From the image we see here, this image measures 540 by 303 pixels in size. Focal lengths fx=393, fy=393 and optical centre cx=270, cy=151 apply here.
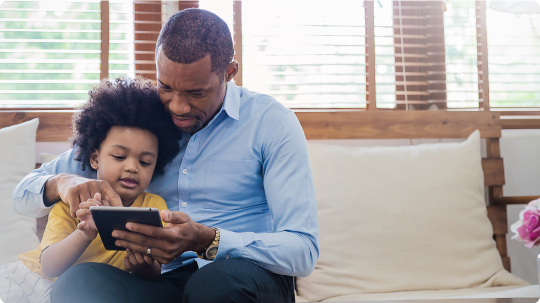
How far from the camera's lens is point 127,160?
110 centimetres

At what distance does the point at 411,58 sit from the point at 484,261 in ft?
3.60

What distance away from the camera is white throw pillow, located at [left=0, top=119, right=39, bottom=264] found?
1449mm

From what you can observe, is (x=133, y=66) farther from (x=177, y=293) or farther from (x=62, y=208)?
(x=177, y=293)

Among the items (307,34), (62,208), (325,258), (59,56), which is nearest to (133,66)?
(59,56)

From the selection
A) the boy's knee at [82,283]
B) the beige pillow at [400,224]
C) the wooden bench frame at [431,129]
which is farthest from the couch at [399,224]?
the boy's knee at [82,283]

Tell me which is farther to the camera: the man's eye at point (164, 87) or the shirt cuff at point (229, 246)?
the man's eye at point (164, 87)

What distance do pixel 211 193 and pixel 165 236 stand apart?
330 mm

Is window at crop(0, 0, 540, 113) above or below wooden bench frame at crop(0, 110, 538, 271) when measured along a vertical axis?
above

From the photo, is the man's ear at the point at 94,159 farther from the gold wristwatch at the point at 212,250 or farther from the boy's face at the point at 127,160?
the gold wristwatch at the point at 212,250

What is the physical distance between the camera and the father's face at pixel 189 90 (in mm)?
1049

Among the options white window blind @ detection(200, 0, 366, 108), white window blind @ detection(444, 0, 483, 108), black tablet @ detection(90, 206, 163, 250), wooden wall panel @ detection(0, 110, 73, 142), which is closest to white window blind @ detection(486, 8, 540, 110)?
white window blind @ detection(444, 0, 483, 108)

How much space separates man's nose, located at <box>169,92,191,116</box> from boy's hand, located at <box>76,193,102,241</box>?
1.00 ft

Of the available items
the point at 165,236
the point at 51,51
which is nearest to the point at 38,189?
the point at 165,236

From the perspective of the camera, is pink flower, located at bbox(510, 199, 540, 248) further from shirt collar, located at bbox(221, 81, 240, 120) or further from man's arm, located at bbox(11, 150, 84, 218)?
man's arm, located at bbox(11, 150, 84, 218)
